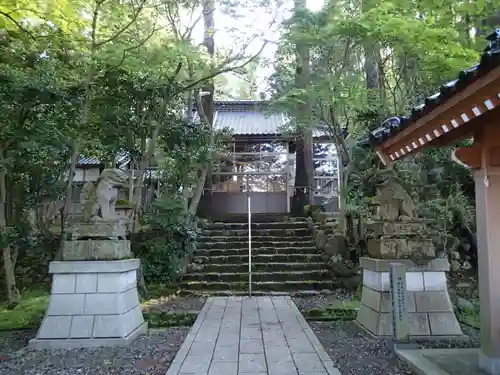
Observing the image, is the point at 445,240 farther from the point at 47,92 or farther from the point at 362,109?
the point at 47,92

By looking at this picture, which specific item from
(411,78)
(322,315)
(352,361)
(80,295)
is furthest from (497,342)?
(411,78)

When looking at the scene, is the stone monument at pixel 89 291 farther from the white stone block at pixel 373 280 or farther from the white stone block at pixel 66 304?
the white stone block at pixel 373 280

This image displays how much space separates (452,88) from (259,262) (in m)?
7.80

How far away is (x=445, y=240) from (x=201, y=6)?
6.62 meters

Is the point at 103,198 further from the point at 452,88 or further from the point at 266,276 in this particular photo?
the point at 266,276

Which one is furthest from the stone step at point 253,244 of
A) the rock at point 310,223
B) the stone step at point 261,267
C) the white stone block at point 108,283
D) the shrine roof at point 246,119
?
the white stone block at point 108,283

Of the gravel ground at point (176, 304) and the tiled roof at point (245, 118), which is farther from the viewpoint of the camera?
the tiled roof at point (245, 118)

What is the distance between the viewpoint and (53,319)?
503 cm

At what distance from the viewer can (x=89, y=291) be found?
509cm

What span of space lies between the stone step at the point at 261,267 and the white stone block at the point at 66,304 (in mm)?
5019

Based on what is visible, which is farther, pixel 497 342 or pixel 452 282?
pixel 452 282

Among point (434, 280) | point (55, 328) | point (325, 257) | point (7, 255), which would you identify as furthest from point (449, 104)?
point (7, 255)

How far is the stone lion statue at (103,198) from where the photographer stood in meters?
5.38

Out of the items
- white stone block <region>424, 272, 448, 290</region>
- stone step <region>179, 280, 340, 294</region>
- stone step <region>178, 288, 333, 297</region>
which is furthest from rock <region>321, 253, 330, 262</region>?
white stone block <region>424, 272, 448, 290</region>
